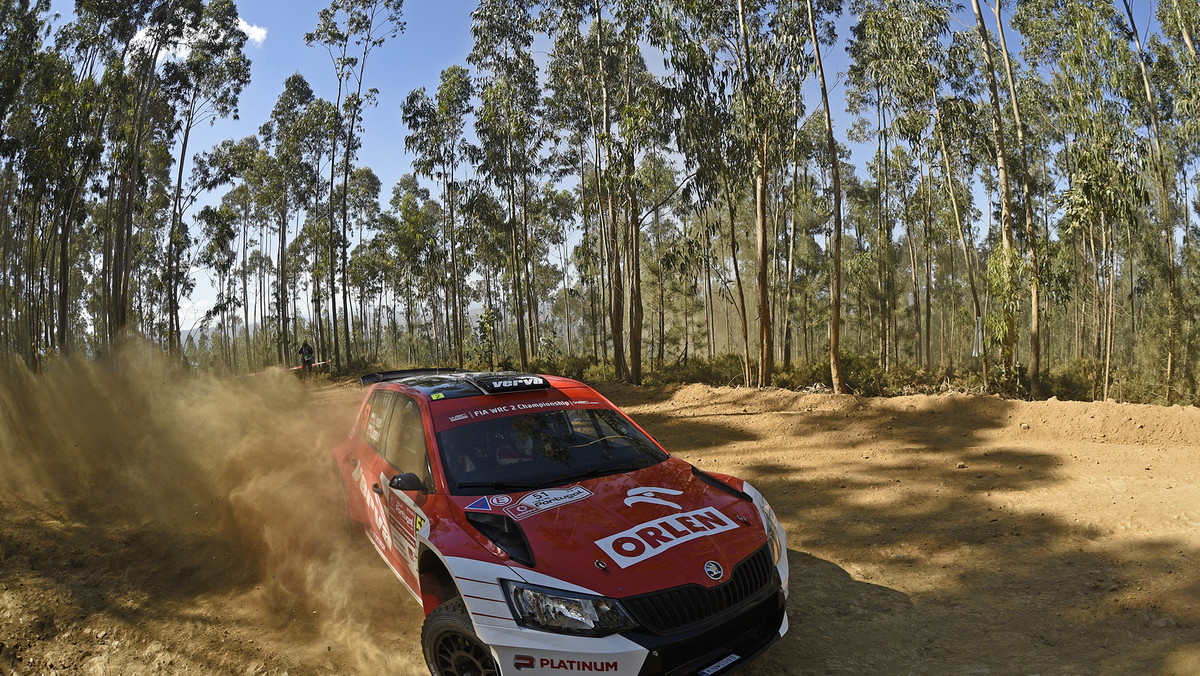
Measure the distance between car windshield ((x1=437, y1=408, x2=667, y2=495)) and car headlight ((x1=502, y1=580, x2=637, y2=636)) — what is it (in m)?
0.80

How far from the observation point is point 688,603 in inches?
110

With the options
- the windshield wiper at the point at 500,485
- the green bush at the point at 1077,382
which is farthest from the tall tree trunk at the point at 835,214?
the windshield wiper at the point at 500,485

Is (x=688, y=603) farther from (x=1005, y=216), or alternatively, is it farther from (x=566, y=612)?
(x=1005, y=216)

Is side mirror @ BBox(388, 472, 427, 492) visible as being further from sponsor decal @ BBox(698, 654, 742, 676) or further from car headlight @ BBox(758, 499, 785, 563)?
car headlight @ BBox(758, 499, 785, 563)

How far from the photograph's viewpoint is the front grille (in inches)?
107

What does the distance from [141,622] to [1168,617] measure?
23.2 feet

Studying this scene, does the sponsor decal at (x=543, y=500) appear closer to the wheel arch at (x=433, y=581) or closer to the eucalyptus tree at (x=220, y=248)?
the wheel arch at (x=433, y=581)

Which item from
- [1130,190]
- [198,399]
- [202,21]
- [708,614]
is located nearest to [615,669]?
[708,614]

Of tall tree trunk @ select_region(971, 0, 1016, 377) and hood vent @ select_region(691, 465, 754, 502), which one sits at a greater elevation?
tall tree trunk @ select_region(971, 0, 1016, 377)

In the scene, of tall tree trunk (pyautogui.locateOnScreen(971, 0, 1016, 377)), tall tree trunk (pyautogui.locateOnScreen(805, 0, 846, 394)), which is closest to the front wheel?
tall tree trunk (pyautogui.locateOnScreen(805, 0, 846, 394))

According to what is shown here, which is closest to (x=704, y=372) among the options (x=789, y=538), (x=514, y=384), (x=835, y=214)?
(x=835, y=214)

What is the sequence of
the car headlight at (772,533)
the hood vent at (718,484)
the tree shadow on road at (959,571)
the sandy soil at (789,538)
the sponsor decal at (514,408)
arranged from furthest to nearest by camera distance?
the sponsor decal at (514,408) → the sandy soil at (789,538) → the hood vent at (718,484) → the tree shadow on road at (959,571) → the car headlight at (772,533)

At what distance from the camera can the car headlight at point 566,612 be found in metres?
2.67

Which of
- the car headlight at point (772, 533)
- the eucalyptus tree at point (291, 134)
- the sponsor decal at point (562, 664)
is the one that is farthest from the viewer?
the eucalyptus tree at point (291, 134)
